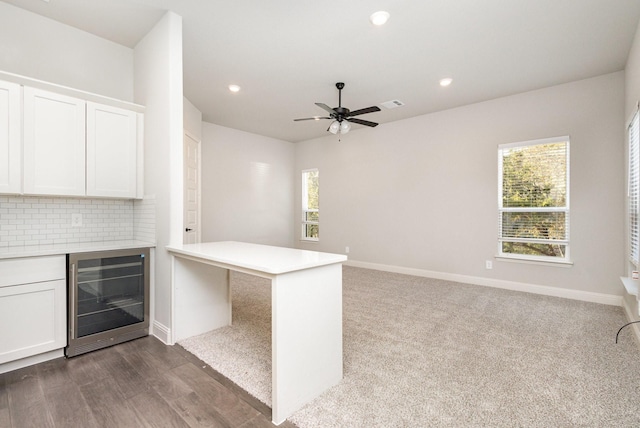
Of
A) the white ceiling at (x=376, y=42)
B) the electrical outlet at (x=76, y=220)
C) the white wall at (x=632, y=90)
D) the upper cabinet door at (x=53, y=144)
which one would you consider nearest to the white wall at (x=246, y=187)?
the white ceiling at (x=376, y=42)

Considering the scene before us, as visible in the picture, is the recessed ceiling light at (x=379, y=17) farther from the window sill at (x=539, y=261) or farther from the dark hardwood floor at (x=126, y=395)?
the window sill at (x=539, y=261)

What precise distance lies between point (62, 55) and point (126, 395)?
3004mm

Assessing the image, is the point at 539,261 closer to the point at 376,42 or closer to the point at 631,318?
the point at 631,318

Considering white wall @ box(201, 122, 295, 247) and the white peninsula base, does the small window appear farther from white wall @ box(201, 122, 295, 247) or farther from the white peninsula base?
the white peninsula base

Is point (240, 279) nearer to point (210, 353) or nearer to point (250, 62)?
point (210, 353)

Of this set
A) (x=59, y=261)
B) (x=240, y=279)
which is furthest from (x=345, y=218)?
(x=59, y=261)

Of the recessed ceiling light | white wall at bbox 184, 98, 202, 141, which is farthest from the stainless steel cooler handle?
the recessed ceiling light

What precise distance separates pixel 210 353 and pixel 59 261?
137 cm

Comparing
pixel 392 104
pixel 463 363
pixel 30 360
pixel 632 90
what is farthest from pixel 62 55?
pixel 632 90

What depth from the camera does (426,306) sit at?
142 inches

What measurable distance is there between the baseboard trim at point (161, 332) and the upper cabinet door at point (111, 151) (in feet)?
4.13

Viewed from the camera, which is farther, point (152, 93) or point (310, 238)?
point (310, 238)

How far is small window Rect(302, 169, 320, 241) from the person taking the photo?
23.3ft

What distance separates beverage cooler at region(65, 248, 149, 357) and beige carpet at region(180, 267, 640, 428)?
Result: 580 mm
